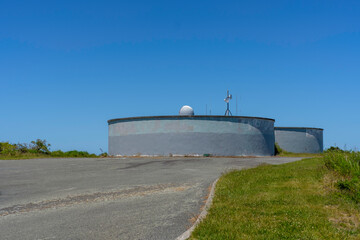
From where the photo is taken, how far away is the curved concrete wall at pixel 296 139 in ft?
122

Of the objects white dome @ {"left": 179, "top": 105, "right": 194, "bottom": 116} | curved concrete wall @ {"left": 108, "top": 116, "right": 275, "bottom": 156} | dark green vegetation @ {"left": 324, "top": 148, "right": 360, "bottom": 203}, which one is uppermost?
white dome @ {"left": 179, "top": 105, "right": 194, "bottom": 116}

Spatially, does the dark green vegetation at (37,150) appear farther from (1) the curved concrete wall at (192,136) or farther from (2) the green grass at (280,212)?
(2) the green grass at (280,212)

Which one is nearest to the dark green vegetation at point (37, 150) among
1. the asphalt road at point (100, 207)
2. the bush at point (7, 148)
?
the bush at point (7, 148)

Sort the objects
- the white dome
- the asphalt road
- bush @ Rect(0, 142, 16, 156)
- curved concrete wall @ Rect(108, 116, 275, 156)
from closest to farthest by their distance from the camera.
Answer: the asphalt road
curved concrete wall @ Rect(108, 116, 275, 156)
bush @ Rect(0, 142, 16, 156)
the white dome

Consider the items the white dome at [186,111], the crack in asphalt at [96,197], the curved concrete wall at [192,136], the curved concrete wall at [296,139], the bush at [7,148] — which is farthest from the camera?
the curved concrete wall at [296,139]

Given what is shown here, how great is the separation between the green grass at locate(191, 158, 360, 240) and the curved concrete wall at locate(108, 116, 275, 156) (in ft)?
58.1

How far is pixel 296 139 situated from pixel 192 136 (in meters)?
16.3

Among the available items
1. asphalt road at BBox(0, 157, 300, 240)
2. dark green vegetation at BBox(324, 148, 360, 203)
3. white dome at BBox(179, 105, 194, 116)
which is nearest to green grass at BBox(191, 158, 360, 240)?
dark green vegetation at BBox(324, 148, 360, 203)

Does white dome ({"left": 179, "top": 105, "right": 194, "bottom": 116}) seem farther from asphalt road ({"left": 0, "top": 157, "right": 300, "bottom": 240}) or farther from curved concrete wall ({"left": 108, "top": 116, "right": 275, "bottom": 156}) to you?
asphalt road ({"left": 0, "top": 157, "right": 300, "bottom": 240})

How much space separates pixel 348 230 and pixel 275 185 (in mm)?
3806

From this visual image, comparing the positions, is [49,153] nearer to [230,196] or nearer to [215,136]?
[215,136]

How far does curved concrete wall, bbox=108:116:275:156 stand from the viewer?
2752 centimetres

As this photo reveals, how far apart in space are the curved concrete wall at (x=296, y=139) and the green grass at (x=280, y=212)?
2879 cm

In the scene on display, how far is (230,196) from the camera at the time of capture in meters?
7.77
